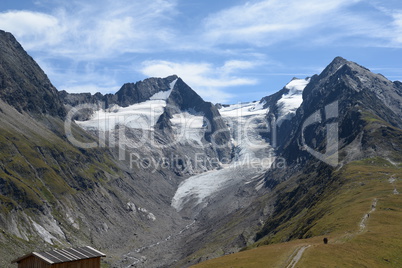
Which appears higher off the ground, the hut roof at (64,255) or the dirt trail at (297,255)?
the hut roof at (64,255)

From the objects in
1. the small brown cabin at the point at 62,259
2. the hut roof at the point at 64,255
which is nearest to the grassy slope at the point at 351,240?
the small brown cabin at the point at 62,259

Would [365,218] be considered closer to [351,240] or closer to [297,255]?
[351,240]

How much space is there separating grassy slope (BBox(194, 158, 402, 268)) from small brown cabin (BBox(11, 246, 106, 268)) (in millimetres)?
27933

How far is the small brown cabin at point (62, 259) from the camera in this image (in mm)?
48188

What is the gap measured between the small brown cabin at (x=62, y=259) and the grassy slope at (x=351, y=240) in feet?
91.6

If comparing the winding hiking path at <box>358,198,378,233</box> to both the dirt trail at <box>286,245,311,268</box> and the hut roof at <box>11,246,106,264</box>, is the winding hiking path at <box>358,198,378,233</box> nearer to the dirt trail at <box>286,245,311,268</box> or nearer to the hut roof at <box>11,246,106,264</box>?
the dirt trail at <box>286,245,311,268</box>

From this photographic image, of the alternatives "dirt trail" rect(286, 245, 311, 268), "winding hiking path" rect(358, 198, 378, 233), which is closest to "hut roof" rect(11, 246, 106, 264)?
"dirt trail" rect(286, 245, 311, 268)

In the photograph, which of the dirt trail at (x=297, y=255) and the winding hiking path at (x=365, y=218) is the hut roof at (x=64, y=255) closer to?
the dirt trail at (x=297, y=255)

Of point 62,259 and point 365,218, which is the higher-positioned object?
point 62,259

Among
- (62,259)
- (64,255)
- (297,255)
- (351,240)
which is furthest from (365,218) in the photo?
(62,259)

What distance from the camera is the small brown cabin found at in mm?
48188

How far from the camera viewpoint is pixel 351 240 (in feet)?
249

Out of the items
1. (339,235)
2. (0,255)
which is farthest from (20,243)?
(339,235)

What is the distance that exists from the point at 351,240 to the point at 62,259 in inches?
1980
